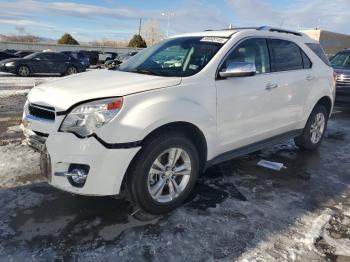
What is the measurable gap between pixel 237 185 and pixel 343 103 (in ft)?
21.3

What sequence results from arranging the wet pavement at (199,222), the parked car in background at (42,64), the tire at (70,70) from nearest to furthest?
the wet pavement at (199,222) → the parked car in background at (42,64) → the tire at (70,70)

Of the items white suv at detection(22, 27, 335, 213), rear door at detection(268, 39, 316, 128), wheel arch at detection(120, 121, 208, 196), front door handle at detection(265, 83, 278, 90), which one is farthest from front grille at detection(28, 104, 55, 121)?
rear door at detection(268, 39, 316, 128)

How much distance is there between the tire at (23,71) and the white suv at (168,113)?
640 inches

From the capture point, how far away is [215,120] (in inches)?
157

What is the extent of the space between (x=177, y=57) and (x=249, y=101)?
3.21 ft

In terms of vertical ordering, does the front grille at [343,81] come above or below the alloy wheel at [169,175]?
above

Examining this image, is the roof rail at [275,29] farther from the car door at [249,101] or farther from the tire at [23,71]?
the tire at [23,71]

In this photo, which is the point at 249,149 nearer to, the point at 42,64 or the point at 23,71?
the point at 23,71

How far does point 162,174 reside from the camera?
3.70 metres

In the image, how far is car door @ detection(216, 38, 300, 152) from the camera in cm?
410

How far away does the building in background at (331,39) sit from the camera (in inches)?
2473

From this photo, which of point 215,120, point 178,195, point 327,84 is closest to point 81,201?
point 178,195

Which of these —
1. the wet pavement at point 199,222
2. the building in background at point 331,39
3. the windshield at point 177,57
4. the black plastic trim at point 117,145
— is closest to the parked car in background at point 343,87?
the wet pavement at point 199,222

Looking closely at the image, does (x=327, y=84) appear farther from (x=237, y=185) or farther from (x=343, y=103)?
(x=343, y=103)
